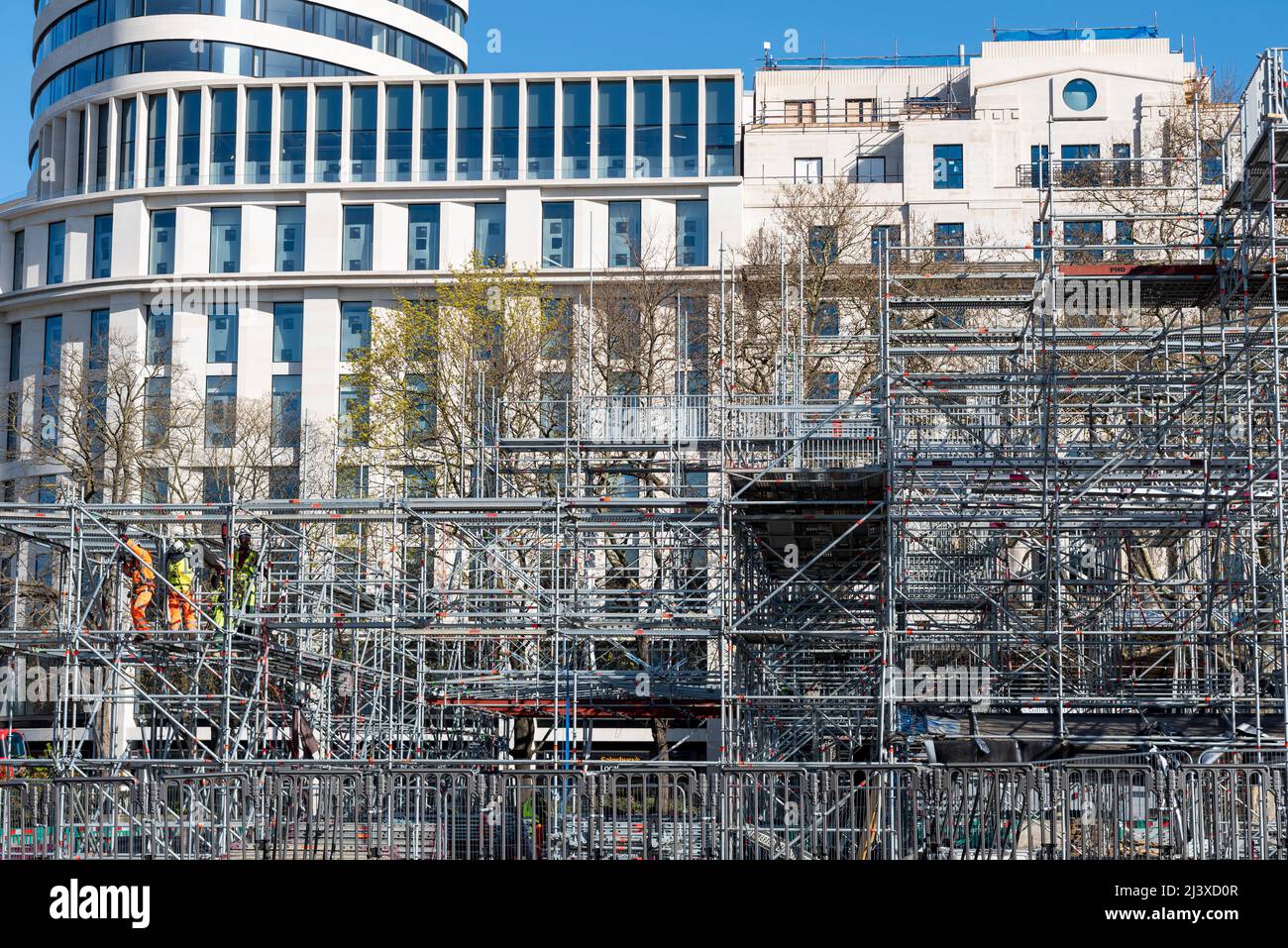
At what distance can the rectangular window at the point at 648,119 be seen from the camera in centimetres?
6303

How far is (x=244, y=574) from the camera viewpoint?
1078 inches

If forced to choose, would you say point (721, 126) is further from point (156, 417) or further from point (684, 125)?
point (156, 417)

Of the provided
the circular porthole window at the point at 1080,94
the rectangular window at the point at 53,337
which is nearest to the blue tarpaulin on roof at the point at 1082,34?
the circular porthole window at the point at 1080,94

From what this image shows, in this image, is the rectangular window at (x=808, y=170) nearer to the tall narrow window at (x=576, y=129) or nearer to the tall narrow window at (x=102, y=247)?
the tall narrow window at (x=576, y=129)

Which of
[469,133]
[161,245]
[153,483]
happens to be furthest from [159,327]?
[153,483]

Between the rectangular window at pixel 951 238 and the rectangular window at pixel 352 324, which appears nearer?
the rectangular window at pixel 951 238

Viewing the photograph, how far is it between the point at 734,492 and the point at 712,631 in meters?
2.16

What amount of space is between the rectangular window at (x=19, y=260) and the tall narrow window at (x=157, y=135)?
606 cm

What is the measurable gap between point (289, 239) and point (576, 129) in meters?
11.1

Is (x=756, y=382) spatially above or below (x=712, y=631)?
above
